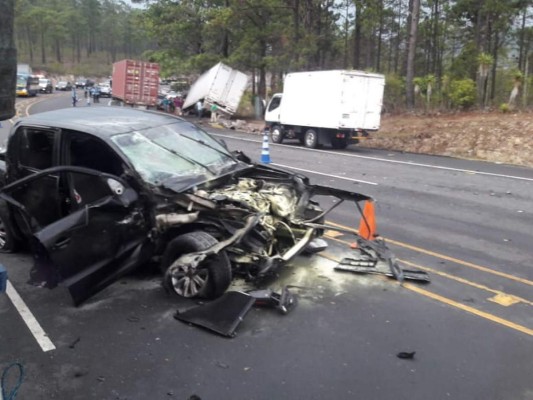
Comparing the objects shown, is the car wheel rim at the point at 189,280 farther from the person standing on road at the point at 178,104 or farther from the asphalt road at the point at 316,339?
the person standing on road at the point at 178,104

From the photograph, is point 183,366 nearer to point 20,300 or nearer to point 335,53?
point 20,300

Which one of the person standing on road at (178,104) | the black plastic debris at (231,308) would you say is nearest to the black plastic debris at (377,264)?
the black plastic debris at (231,308)

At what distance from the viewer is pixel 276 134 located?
2375 cm

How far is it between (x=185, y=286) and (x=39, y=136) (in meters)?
2.55

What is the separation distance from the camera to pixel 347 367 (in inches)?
162

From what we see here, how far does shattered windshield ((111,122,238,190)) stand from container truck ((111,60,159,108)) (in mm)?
28674

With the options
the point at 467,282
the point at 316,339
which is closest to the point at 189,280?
the point at 316,339

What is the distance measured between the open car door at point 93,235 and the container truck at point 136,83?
2992 centimetres

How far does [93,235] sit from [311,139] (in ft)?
57.0

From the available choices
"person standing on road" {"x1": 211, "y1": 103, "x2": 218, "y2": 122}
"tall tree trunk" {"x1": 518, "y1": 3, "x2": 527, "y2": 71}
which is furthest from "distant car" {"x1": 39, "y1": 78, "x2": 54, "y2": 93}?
"tall tree trunk" {"x1": 518, "y1": 3, "x2": 527, "y2": 71}

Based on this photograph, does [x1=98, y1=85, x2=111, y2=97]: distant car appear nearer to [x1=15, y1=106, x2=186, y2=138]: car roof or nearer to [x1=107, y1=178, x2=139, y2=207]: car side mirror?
[x1=15, y1=106, x2=186, y2=138]: car roof

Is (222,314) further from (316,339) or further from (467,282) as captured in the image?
(467,282)

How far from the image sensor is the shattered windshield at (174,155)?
5.63 meters

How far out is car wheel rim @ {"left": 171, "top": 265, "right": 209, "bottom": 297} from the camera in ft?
17.0
